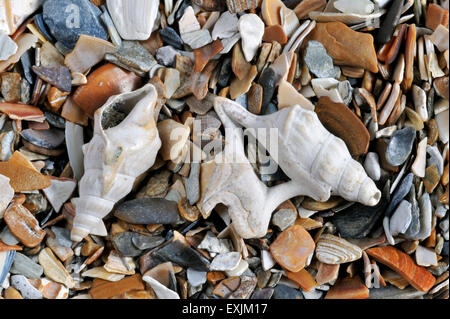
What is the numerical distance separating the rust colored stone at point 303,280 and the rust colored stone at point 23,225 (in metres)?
0.52

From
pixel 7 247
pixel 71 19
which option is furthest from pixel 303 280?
pixel 71 19

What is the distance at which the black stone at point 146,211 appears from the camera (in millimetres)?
1068

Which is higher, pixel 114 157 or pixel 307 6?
pixel 307 6

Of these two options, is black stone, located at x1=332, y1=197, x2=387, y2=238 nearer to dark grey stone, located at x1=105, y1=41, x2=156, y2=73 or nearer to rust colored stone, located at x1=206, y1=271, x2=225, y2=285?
rust colored stone, located at x1=206, y1=271, x2=225, y2=285

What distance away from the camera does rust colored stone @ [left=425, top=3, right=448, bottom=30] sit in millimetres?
1125

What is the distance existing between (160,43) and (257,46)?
21 cm

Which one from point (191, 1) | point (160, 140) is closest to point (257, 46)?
point (191, 1)

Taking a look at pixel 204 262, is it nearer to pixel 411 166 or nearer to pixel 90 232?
pixel 90 232

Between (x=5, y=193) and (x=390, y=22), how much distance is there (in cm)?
86

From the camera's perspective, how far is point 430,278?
1.15 metres

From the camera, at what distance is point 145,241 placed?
3.58ft

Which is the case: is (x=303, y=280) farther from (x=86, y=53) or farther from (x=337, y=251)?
(x=86, y=53)

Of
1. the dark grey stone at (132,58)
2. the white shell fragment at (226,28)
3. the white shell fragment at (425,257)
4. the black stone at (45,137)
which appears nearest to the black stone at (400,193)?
the white shell fragment at (425,257)

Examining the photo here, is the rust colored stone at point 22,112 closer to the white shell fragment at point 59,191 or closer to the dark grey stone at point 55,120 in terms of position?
the dark grey stone at point 55,120
